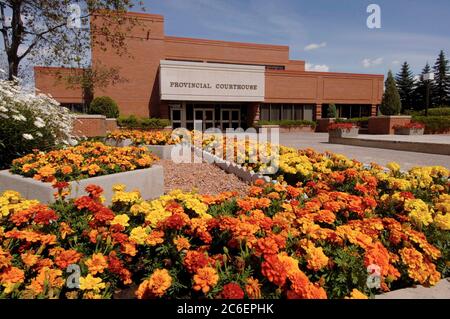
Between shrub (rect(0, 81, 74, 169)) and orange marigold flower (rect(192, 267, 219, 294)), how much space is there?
18.2 ft

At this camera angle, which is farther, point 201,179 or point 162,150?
point 162,150

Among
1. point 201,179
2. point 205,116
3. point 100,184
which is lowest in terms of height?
point 201,179

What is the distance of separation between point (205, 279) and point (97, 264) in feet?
2.40

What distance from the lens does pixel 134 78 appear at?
27203 millimetres

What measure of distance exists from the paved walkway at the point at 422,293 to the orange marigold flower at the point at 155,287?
54.8 inches

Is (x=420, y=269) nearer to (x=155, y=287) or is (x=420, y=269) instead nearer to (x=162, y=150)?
(x=155, y=287)

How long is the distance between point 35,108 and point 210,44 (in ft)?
103

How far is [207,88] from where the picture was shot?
1089 inches

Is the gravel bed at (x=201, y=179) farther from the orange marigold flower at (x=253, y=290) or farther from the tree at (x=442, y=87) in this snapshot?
the tree at (x=442, y=87)

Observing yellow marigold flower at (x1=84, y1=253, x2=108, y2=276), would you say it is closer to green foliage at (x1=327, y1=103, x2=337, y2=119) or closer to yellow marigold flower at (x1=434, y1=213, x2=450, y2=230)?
yellow marigold flower at (x1=434, y1=213, x2=450, y2=230)

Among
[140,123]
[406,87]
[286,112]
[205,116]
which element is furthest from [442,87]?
[140,123]

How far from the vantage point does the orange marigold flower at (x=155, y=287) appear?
185 cm

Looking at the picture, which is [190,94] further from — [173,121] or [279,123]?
[279,123]
